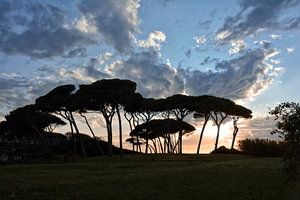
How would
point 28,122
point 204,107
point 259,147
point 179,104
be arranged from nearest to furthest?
point 259,147
point 204,107
point 179,104
point 28,122

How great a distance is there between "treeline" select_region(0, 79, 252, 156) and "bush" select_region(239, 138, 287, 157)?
13.9 ft

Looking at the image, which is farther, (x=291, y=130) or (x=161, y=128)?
(x=161, y=128)

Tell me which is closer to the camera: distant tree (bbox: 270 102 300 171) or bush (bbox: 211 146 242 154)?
distant tree (bbox: 270 102 300 171)

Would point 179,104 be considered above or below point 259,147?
above

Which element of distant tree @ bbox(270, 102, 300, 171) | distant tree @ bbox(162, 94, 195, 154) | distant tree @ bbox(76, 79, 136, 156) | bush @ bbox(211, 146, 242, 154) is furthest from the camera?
bush @ bbox(211, 146, 242, 154)

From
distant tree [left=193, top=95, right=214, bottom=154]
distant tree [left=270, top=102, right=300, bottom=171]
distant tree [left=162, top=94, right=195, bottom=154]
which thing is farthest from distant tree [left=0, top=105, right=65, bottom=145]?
distant tree [left=270, top=102, right=300, bottom=171]

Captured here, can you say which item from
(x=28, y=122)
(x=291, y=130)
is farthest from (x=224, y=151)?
(x=291, y=130)

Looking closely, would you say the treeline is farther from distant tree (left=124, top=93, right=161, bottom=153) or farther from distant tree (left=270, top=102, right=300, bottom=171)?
distant tree (left=270, top=102, right=300, bottom=171)

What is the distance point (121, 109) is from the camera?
6469 cm

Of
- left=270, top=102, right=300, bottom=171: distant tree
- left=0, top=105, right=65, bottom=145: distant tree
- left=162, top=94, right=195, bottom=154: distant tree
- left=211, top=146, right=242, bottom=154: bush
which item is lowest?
left=270, top=102, right=300, bottom=171: distant tree

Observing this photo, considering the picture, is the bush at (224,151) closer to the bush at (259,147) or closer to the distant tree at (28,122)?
the bush at (259,147)

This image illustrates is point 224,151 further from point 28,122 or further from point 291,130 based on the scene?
point 291,130

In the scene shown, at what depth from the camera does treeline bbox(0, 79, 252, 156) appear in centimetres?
6088

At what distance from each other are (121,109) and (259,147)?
66.4 ft
